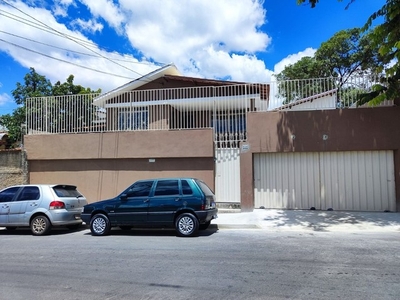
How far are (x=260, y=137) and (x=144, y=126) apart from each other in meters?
5.57

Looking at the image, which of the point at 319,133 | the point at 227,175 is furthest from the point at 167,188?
the point at 319,133

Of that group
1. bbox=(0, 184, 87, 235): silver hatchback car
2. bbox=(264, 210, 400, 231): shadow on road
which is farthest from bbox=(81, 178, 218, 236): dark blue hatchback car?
bbox=(264, 210, 400, 231): shadow on road

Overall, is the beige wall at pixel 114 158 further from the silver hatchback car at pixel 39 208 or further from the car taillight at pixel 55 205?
the car taillight at pixel 55 205

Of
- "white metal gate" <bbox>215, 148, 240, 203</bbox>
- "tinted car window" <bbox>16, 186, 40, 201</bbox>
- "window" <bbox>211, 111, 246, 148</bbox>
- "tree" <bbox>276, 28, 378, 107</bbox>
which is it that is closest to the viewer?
"tinted car window" <bbox>16, 186, 40, 201</bbox>

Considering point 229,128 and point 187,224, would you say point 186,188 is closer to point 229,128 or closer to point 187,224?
point 187,224

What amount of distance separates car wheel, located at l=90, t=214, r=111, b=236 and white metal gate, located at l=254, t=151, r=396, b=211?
20.0 ft

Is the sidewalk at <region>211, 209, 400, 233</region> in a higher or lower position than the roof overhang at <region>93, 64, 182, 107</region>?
lower

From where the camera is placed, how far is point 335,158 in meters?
12.4

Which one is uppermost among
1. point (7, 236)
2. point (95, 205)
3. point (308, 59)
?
point (308, 59)

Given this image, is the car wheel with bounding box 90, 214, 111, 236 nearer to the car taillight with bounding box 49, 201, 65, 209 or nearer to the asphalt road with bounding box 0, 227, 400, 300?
the asphalt road with bounding box 0, 227, 400, 300

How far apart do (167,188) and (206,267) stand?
3670mm

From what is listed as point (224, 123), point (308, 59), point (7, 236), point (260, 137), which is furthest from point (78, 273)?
point (308, 59)

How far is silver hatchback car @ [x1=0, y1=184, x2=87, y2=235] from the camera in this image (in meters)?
9.72

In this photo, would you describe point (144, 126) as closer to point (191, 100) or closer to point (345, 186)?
point (191, 100)
